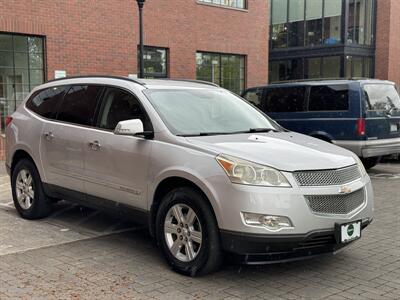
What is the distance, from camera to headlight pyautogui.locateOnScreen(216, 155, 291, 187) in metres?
4.35

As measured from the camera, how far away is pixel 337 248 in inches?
182

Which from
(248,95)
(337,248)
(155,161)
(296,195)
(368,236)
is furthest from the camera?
(248,95)

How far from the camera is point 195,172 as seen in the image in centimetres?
461

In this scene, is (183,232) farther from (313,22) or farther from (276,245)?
(313,22)

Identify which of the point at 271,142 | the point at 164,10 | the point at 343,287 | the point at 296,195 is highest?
the point at 164,10

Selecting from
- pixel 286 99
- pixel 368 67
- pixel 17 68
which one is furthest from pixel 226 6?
pixel 368 67

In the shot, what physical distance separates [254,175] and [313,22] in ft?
79.2

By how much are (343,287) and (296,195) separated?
0.94m

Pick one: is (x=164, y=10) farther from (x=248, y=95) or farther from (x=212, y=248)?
(x=212, y=248)

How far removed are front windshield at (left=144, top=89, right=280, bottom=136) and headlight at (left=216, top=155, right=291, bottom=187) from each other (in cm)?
85

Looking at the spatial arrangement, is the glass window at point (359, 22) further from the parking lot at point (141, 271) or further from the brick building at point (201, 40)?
the parking lot at point (141, 271)

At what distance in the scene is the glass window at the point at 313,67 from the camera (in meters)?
27.0

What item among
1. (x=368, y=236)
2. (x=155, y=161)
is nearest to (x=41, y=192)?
(x=155, y=161)

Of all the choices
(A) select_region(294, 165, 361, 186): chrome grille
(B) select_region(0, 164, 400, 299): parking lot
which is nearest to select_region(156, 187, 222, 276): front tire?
(B) select_region(0, 164, 400, 299): parking lot
